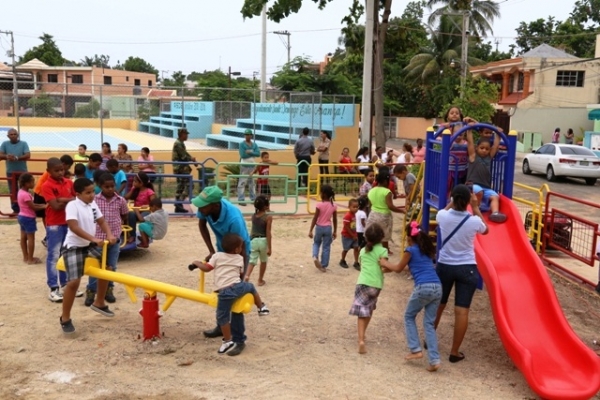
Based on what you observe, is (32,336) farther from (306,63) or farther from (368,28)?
(306,63)

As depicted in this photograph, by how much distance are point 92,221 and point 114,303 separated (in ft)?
4.77

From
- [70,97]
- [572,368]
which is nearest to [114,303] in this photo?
[572,368]

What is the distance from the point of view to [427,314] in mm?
6297

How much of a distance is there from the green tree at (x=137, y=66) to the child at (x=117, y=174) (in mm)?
101849

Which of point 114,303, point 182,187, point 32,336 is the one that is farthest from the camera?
point 182,187

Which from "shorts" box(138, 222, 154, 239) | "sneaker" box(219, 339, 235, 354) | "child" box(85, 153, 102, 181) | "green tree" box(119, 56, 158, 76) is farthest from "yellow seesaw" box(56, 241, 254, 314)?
"green tree" box(119, 56, 158, 76)

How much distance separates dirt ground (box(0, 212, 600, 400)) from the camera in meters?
5.63

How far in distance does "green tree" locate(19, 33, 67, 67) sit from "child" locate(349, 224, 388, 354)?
79.4 m

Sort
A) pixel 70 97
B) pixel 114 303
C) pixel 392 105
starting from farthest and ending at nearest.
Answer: pixel 392 105 < pixel 70 97 < pixel 114 303

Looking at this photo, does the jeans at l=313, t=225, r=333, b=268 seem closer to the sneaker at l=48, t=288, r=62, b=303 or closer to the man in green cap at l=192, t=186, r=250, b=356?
the man in green cap at l=192, t=186, r=250, b=356

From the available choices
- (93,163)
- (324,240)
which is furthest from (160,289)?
(93,163)

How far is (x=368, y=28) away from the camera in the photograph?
18531mm

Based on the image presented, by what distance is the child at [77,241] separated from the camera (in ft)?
21.5

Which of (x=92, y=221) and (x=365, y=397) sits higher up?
(x=92, y=221)
